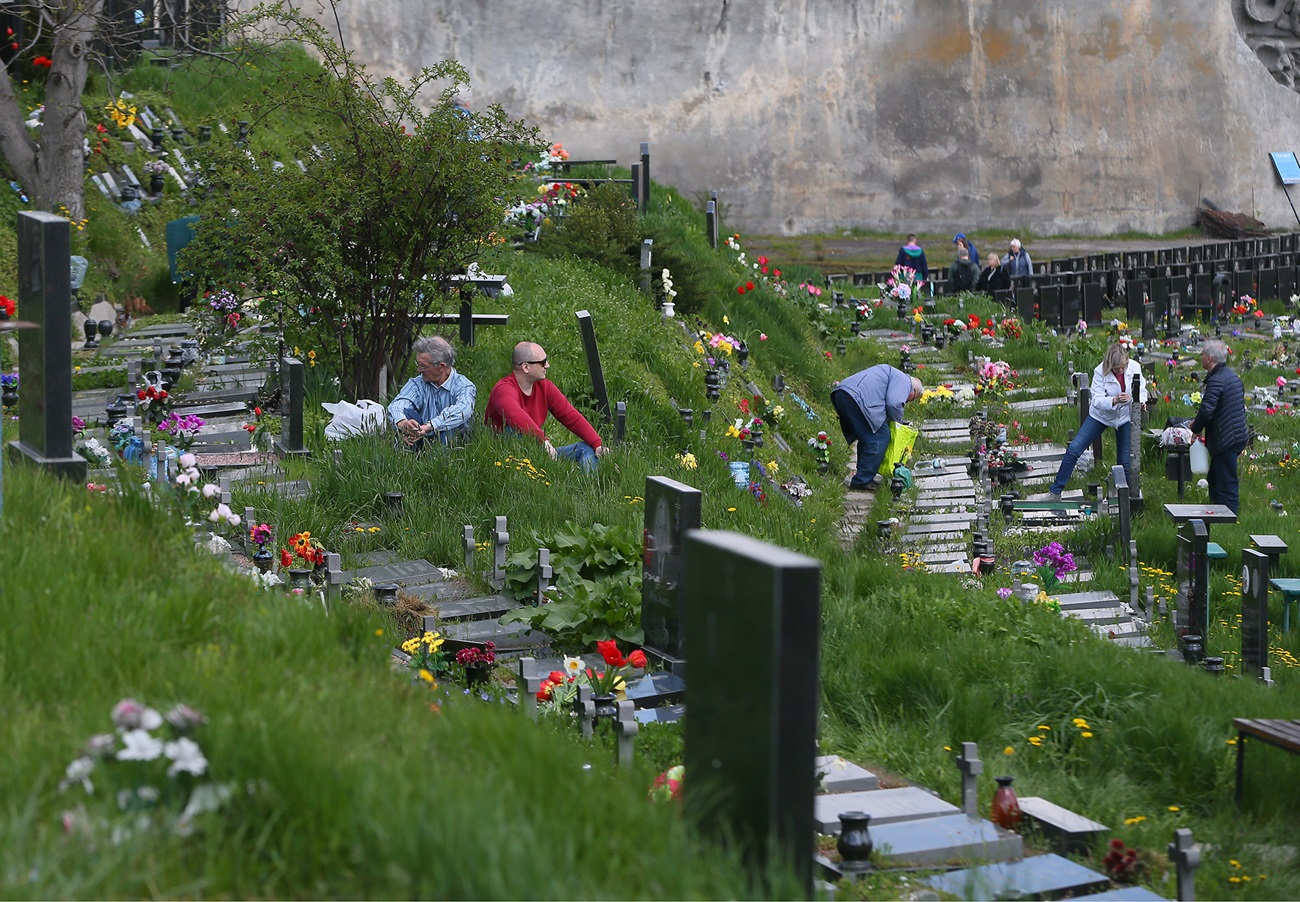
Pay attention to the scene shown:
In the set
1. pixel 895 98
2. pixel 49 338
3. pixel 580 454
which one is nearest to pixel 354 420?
pixel 580 454

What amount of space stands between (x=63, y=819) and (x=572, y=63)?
2924 cm

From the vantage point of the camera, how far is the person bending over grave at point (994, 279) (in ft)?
79.4

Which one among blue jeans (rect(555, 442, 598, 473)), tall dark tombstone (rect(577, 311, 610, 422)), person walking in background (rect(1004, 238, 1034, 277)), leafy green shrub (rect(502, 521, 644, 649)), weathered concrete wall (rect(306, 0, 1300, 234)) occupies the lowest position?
leafy green shrub (rect(502, 521, 644, 649))

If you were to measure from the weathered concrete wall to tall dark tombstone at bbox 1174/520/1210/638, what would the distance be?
900 inches

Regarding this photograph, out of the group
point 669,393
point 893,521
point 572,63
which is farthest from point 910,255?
point 893,521

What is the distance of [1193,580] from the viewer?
8.38m

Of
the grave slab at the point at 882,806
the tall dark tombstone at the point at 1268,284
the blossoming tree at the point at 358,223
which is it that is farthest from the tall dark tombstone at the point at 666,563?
the tall dark tombstone at the point at 1268,284

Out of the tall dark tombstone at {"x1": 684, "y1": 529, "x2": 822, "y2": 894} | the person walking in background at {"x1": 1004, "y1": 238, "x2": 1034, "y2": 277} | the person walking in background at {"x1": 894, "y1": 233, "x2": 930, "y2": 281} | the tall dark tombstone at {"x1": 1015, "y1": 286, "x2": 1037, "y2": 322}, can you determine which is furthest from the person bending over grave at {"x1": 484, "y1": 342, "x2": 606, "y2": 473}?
the person walking in background at {"x1": 894, "y1": 233, "x2": 930, "y2": 281}

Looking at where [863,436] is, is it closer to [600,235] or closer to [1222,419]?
[1222,419]

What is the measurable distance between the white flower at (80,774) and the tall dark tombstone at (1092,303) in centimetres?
2082

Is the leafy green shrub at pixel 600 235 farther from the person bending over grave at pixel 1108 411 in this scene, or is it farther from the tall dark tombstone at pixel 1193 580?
the tall dark tombstone at pixel 1193 580

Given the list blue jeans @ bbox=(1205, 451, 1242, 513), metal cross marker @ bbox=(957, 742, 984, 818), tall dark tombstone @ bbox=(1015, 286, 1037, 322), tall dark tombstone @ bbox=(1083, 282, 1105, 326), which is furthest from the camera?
tall dark tombstone @ bbox=(1083, 282, 1105, 326)

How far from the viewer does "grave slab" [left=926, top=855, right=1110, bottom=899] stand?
4383mm

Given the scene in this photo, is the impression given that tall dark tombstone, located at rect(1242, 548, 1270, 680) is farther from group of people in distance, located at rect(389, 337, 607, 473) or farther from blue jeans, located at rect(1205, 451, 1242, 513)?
blue jeans, located at rect(1205, 451, 1242, 513)
